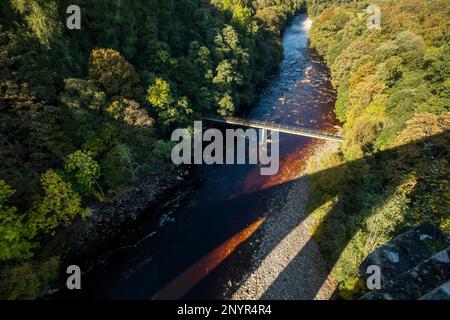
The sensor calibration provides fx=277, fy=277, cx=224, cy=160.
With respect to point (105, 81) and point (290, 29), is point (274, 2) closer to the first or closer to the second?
point (290, 29)

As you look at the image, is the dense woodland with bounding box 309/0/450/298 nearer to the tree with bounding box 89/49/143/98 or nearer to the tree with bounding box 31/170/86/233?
the tree with bounding box 31/170/86/233

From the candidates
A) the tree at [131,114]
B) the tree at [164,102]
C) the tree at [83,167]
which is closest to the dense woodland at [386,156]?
the tree at [164,102]

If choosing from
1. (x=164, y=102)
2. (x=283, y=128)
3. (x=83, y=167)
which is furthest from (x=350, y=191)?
(x=83, y=167)

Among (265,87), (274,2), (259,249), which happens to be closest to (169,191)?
(259,249)

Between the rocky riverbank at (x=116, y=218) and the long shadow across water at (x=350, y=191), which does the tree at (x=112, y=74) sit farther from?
the long shadow across water at (x=350, y=191)

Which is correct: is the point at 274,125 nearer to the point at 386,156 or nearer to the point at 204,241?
the point at 386,156

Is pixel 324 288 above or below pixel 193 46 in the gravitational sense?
below
